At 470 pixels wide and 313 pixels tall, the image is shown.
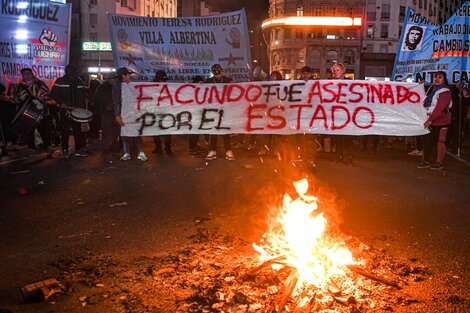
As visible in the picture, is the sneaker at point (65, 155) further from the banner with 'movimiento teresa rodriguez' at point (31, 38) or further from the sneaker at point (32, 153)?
the banner with 'movimiento teresa rodriguez' at point (31, 38)

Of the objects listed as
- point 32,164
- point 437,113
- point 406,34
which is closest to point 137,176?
point 32,164

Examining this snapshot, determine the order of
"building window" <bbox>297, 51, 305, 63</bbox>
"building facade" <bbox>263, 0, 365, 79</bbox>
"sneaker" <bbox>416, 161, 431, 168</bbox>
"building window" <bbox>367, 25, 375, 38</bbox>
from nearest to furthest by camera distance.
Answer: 1. "sneaker" <bbox>416, 161, 431, 168</bbox>
2. "building facade" <bbox>263, 0, 365, 79</bbox>
3. "building window" <bbox>367, 25, 375, 38</bbox>
4. "building window" <bbox>297, 51, 305, 63</bbox>

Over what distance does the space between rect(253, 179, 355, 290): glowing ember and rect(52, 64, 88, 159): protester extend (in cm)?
687

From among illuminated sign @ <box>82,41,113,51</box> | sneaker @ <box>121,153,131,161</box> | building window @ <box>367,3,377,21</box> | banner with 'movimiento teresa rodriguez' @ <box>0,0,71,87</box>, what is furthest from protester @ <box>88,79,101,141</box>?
building window @ <box>367,3,377,21</box>

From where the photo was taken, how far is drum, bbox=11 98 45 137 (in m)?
9.72

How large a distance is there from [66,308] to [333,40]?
80.4 metres

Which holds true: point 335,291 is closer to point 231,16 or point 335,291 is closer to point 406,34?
point 231,16

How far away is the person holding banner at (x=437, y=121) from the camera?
895cm

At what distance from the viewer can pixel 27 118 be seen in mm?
9742

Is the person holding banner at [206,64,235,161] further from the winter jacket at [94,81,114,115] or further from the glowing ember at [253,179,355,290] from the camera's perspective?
the glowing ember at [253,179,355,290]

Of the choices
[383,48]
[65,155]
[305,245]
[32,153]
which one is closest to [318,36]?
[383,48]

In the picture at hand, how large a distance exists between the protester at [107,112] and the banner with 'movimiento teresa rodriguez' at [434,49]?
299 inches

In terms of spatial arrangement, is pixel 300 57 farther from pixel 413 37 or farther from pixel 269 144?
pixel 269 144

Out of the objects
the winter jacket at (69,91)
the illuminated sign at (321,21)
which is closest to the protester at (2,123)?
the winter jacket at (69,91)
